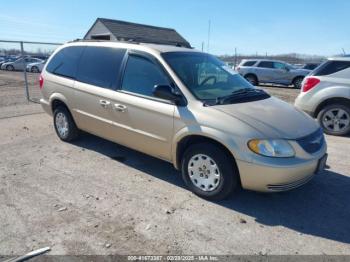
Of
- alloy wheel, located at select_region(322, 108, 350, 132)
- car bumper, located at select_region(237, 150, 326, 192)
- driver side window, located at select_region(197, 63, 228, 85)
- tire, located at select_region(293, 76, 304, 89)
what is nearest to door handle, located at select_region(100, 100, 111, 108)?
driver side window, located at select_region(197, 63, 228, 85)

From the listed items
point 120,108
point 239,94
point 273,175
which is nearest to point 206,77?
point 239,94

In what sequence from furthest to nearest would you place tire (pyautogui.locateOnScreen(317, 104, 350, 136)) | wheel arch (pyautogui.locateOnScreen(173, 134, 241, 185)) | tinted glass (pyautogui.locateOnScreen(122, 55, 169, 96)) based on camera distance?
1. tire (pyautogui.locateOnScreen(317, 104, 350, 136))
2. tinted glass (pyautogui.locateOnScreen(122, 55, 169, 96))
3. wheel arch (pyautogui.locateOnScreen(173, 134, 241, 185))

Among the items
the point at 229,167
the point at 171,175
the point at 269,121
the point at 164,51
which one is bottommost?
the point at 171,175

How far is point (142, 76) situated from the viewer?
4.57 meters

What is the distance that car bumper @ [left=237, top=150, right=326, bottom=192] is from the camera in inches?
139

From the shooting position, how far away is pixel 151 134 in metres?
4.43

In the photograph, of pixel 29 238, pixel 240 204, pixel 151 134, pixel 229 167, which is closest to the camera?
pixel 29 238

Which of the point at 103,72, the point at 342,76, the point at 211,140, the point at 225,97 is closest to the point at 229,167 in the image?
the point at 211,140

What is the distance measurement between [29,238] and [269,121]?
2854 mm

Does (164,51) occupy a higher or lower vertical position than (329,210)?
higher

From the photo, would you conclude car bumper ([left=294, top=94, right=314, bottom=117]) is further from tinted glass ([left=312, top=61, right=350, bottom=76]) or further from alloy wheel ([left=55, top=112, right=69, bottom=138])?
alloy wheel ([left=55, top=112, right=69, bottom=138])

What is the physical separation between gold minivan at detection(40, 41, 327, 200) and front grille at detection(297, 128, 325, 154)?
0.01m

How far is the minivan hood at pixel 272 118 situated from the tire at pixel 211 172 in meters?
0.48

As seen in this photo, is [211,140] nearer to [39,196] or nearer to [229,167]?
[229,167]
